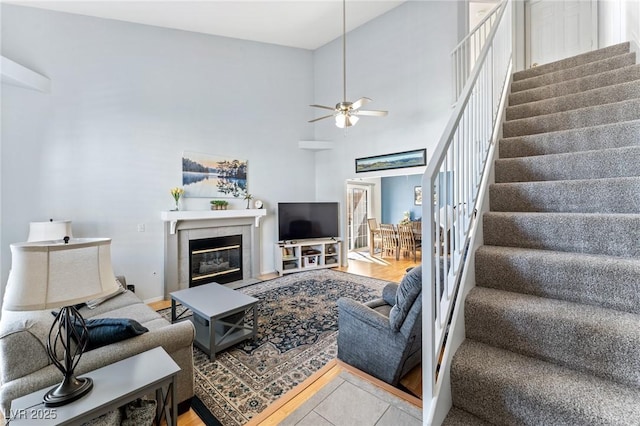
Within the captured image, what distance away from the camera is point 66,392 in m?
1.30

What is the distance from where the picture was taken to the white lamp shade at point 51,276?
1.13 meters

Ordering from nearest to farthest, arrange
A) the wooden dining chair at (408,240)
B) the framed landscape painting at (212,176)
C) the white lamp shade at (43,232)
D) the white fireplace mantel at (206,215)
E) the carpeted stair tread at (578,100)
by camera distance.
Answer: the carpeted stair tread at (578,100), the white lamp shade at (43,232), the white fireplace mantel at (206,215), the framed landscape painting at (212,176), the wooden dining chair at (408,240)

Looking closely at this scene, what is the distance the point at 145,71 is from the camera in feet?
13.6

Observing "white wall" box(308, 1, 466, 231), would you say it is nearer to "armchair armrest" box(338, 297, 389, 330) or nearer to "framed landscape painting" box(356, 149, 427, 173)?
"framed landscape painting" box(356, 149, 427, 173)

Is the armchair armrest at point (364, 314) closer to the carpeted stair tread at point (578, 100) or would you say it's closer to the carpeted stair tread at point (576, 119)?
the carpeted stair tread at point (576, 119)

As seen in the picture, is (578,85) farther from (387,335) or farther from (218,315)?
(218,315)

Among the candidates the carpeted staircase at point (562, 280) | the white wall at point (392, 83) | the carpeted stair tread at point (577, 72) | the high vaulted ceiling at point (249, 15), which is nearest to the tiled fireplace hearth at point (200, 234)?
the white wall at point (392, 83)

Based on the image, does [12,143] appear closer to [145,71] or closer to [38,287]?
[145,71]

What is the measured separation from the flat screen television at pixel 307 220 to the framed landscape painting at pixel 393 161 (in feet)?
3.38

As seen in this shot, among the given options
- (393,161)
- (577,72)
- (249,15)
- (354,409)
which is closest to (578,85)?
(577,72)

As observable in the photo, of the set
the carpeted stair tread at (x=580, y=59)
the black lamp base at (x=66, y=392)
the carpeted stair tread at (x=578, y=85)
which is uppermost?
the carpeted stair tread at (x=580, y=59)

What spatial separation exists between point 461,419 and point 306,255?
4.59 meters

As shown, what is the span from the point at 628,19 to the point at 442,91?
6.44 ft

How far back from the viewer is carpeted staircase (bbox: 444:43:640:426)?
1080 millimetres
